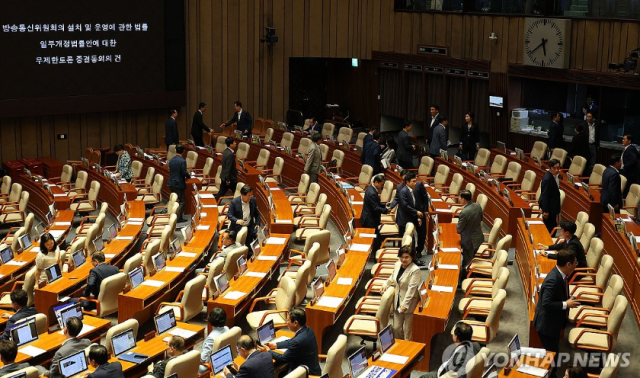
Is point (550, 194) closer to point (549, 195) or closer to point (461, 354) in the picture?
point (549, 195)

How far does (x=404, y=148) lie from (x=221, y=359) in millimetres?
9508

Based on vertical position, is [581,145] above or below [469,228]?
above

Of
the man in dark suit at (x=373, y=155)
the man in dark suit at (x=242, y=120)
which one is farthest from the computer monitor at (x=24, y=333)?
the man in dark suit at (x=242, y=120)

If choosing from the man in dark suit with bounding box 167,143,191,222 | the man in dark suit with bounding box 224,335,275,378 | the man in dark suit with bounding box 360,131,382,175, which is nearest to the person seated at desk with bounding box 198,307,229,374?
the man in dark suit with bounding box 224,335,275,378

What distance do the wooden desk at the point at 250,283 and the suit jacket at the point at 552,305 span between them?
3.44 m

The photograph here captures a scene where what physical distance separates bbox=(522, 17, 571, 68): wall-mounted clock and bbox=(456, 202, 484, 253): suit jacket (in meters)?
7.46

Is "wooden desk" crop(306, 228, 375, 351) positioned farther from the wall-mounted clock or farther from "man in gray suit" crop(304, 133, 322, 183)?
the wall-mounted clock

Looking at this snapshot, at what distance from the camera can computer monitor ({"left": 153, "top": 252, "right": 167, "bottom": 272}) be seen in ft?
36.6

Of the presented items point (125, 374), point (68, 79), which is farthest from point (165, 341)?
point (68, 79)

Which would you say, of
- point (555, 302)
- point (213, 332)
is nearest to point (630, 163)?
point (555, 302)

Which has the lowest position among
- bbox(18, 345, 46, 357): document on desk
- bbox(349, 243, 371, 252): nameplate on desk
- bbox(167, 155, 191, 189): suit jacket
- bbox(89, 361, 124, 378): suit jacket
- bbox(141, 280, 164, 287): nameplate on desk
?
bbox(18, 345, 46, 357): document on desk

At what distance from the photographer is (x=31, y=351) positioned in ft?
28.8

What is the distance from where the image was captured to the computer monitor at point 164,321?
29.9 ft

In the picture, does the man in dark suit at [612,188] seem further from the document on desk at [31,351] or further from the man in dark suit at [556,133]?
the document on desk at [31,351]
